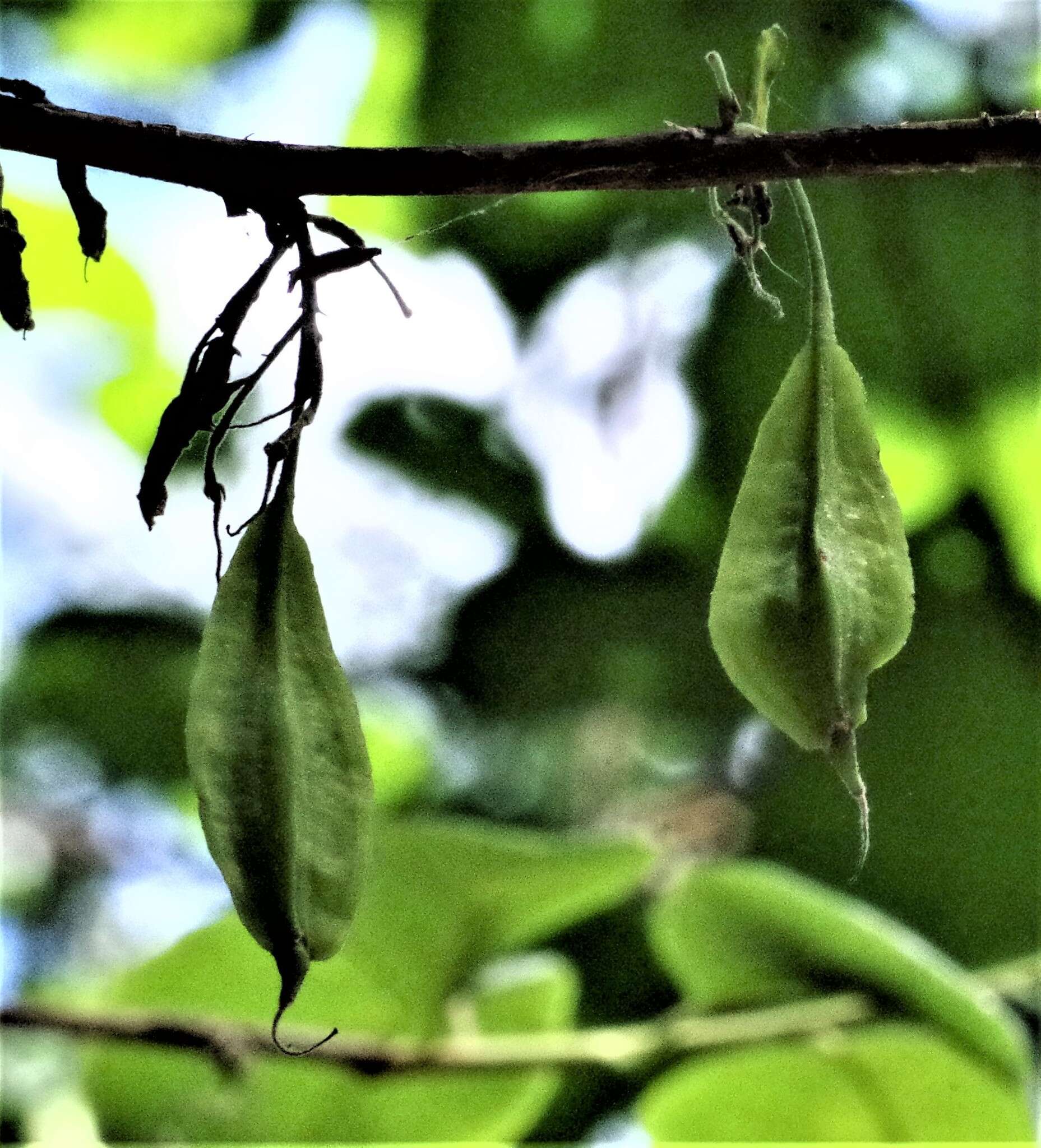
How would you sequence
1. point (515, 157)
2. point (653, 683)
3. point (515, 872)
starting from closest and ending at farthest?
point (515, 157) → point (515, 872) → point (653, 683)

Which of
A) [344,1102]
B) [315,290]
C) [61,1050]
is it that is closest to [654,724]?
[344,1102]

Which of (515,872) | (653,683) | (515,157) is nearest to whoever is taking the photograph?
(515,157)

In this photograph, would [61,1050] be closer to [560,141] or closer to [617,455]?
[617,455]

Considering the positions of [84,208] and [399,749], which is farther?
[399,749]

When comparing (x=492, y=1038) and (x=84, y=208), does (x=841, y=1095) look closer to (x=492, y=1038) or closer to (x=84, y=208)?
(x=492, y=1038)

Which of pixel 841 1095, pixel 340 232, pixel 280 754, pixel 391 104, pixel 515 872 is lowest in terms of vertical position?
pixel 841 1095

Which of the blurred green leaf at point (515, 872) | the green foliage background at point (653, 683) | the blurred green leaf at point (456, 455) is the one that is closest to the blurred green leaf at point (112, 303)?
the green foliage background at point (653, 683)

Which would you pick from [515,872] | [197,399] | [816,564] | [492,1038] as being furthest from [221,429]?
[492,1038]
